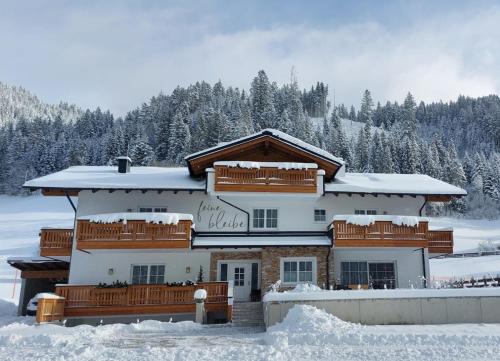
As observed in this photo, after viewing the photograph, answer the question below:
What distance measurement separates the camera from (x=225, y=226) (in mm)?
22938

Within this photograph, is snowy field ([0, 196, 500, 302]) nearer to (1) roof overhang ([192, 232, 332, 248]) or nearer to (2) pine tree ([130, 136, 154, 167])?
(2) pine tree ([130, 136, 154, 167])

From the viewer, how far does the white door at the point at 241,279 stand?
2206 centimetres

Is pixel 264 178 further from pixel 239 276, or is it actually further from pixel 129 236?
pixel 129 236

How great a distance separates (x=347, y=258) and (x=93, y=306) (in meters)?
13.2

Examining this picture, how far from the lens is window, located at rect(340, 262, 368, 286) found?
2259 centimetres

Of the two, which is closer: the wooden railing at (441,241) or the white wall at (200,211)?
the white wall at (200,211)

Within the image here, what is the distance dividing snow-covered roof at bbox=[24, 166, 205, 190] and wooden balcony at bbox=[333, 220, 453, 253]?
300 inches

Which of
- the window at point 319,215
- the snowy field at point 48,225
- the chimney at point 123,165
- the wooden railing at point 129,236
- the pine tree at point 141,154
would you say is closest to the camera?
the wooden railing at point 129,236

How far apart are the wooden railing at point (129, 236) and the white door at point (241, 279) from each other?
3.40 metres

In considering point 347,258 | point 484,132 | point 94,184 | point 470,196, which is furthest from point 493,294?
point 484,132

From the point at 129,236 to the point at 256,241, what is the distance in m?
6.31

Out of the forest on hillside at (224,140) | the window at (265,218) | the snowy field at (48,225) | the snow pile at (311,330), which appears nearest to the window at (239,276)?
the window at (265,218)

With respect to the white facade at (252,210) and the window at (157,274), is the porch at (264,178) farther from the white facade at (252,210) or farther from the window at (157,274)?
the window at (157,274)

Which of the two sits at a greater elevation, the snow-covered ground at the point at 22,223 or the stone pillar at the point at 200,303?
the snow-covered ground at the point at 22,223
